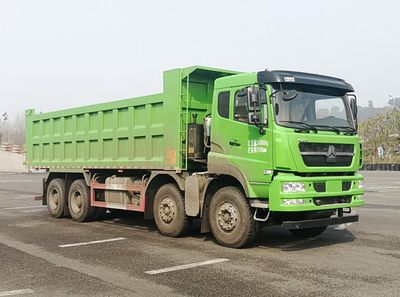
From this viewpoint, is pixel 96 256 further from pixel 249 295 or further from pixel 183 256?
pixel 249 295

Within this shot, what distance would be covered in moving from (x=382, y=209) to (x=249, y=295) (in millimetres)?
10208

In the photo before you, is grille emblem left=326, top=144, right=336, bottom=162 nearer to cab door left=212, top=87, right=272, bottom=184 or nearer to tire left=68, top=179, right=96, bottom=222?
cab door left=212, top=87, right=272, bottom=184

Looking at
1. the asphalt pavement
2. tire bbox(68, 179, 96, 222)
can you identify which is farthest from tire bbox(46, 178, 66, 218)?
the asphalt pavement

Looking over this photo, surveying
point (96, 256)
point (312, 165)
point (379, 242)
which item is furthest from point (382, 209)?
point (96, 256)

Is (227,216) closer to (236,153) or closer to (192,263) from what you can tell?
(236,153)

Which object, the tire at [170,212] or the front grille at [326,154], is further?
the tire at [170,212]

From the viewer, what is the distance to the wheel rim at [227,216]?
838 centimetres

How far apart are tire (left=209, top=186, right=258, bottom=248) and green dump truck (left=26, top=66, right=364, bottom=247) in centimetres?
2

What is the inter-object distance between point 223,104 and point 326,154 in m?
2.00

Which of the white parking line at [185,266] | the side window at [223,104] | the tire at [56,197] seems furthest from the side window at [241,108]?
the tire at [56,197]

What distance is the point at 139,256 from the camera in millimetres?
7941

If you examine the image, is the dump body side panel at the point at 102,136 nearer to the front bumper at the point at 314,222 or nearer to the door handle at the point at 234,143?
the door handle at the point at 234,143

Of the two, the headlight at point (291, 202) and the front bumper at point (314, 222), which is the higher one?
the headlight at point (291, 202)

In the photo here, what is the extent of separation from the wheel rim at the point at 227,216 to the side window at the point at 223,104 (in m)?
1.56
